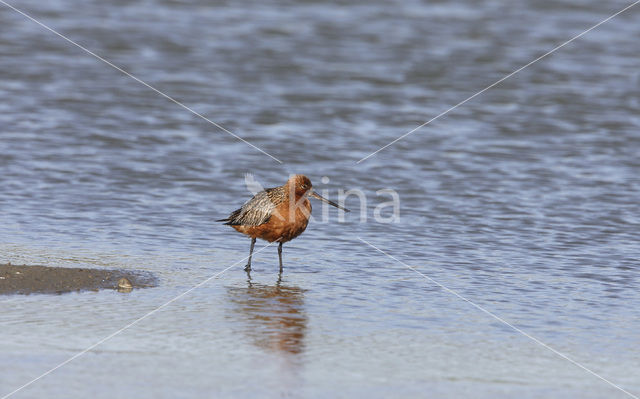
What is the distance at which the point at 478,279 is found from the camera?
32.3 ft

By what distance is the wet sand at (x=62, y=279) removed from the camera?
855 cm

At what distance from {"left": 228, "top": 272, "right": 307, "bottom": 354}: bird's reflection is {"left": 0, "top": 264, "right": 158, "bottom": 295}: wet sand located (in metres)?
0.87

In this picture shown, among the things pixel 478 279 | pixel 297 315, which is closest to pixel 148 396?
pixel 297 315

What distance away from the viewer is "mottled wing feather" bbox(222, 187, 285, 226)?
34.1 ft

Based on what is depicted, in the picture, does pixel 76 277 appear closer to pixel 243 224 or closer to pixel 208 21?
pixel 243 224

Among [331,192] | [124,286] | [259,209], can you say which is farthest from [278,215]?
[331,192]

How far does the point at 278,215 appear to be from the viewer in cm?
1030

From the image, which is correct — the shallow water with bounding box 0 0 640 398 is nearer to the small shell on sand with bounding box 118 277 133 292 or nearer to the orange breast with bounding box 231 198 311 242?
the small shell on sand with bounding box 118 277 133 292

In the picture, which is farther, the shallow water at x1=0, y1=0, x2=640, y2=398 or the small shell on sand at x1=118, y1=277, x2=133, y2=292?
the small shell on sand at x1=118, y1=277, x2=133, y2=292

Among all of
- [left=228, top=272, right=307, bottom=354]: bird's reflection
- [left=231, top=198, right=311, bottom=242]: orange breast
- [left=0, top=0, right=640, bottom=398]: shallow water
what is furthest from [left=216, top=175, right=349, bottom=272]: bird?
[left=228, top=272, right=307, bottom=354]: bird's reflection

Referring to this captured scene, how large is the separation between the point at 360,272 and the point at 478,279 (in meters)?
1.11

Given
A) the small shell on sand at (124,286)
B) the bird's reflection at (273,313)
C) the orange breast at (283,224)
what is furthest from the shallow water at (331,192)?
the orange breast at (283,224)

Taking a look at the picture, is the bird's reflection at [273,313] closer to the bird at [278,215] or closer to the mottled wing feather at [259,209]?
the bird at [278,215]

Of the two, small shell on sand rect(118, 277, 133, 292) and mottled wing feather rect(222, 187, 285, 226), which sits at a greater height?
mottled wing feather rect(222, 187, 285, 226)
